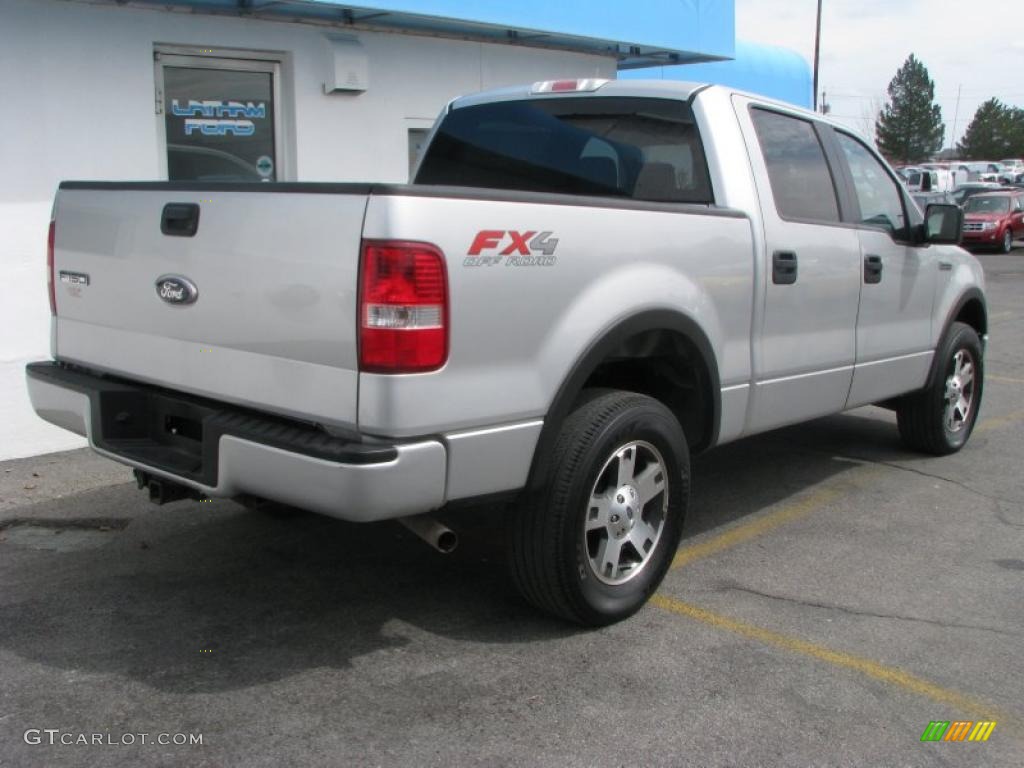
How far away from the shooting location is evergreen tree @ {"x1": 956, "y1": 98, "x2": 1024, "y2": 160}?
316ft

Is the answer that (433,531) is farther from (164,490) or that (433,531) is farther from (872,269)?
(872,269)

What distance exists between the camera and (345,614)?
4.07m

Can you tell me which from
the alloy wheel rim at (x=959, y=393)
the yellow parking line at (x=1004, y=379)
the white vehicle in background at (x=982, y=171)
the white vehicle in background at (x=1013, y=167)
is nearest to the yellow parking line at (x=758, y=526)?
the alloy wheel rim at (x=959, y=393)

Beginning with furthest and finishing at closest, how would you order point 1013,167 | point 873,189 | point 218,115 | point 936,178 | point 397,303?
point 1013,167, point 936,178, point 218,115, point 873,189, point 397,303

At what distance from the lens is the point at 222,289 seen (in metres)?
3.44

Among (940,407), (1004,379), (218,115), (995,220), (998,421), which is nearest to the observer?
(940,407)

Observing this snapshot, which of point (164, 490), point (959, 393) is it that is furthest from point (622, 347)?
point (959, 393)

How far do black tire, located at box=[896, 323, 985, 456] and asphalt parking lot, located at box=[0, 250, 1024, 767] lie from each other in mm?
735

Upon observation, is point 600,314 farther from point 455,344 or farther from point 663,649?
point 663,649

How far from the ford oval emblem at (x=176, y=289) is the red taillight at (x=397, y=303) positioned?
776 mm

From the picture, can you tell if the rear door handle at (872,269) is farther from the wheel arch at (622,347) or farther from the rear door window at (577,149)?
the wheel arch at (622,347)

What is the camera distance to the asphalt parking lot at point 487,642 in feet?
10.4

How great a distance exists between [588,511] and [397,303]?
1.15m

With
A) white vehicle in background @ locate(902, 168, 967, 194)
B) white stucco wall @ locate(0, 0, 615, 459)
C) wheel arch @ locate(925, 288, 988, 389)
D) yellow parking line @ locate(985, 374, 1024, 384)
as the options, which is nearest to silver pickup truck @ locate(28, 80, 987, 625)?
wheel arch @ locate(925, 288, 988, 389)
